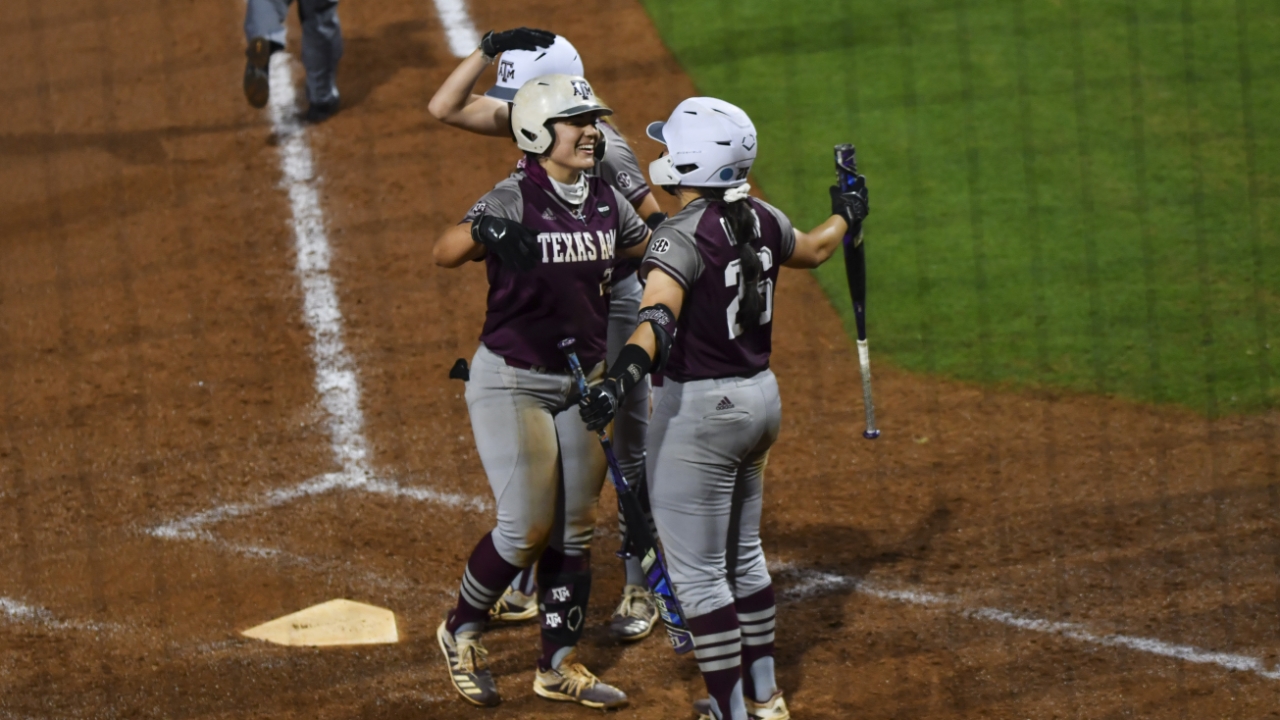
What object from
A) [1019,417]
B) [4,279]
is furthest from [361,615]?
[4,279]

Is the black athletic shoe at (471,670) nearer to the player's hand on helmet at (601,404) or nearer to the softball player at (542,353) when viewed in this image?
the softball player at (542,353)

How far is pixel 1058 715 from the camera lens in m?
4.38

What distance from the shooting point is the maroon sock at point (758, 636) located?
4.35 metres

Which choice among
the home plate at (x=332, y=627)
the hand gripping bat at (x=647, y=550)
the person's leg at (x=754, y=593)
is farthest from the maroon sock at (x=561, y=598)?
the home plate at (x=332, y=627)

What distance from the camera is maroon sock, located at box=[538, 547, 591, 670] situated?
4598 millimetres

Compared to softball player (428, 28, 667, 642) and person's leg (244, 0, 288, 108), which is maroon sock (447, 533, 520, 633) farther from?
person's leg (244, 0, 288, 108)

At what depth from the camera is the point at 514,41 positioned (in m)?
4.73

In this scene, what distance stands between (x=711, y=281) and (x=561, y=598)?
4.05 feet

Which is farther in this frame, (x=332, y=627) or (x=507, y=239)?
(x=332, y=627)

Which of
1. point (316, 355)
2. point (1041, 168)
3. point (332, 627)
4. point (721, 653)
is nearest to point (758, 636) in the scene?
point (721, 653)

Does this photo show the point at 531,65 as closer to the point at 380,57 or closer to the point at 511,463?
the point at 511,463

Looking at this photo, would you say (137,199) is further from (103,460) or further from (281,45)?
(103,460)

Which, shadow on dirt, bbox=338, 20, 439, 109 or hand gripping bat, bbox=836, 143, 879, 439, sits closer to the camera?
hand gripping bat, bbox=836, 143, 879, 439

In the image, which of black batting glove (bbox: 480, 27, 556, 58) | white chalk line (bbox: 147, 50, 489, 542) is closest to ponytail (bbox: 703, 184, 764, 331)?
black batting glove (bbox: 480, 27, 556, 58)
